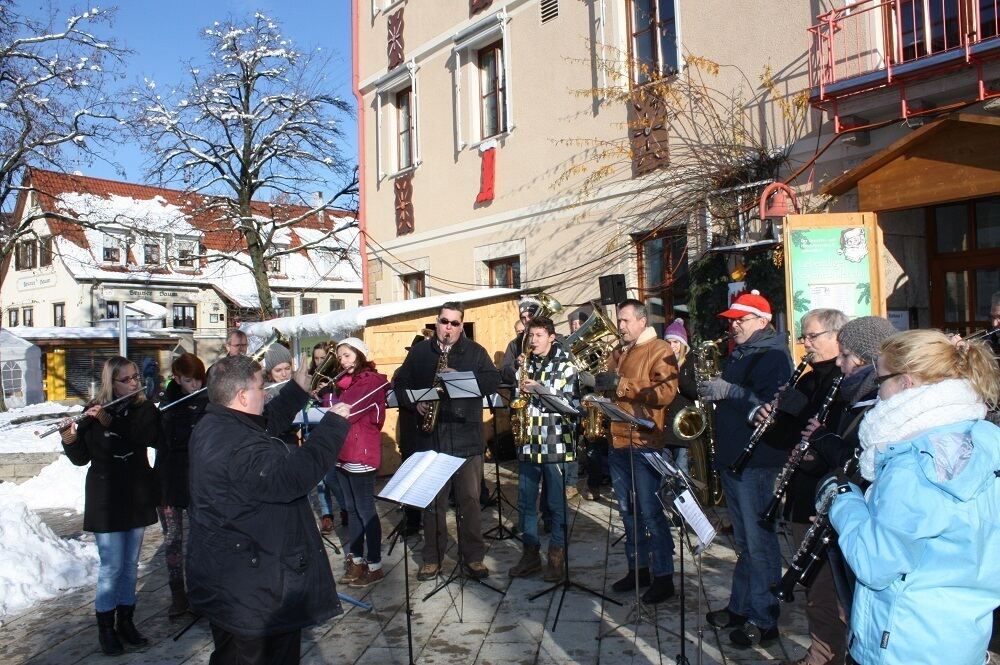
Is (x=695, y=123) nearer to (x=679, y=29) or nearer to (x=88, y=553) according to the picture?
(x=679, y=29)

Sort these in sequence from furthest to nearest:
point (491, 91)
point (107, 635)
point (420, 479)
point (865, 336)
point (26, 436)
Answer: point (26, 436) < point (491, 91) < point (107, 635) < point (420, 479) < point (865, 336)

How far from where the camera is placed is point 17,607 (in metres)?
5.63

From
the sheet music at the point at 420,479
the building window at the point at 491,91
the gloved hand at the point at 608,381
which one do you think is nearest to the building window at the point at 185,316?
the building window at the point at 491,91

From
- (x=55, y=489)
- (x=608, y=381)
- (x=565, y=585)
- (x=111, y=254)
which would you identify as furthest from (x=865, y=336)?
(x=111, y=254)

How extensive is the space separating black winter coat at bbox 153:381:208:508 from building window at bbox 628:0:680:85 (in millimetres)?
7203

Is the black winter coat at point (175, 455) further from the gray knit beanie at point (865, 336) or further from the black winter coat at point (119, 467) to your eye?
the gray knit beanie at point (865, 336)

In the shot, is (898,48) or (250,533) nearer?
(250,533)

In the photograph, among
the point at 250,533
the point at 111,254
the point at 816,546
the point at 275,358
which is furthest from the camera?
the point at 111,254

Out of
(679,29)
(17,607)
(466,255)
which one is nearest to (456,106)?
(466,255)

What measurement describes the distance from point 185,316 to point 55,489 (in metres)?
27.6

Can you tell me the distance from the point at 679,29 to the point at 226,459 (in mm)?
8507

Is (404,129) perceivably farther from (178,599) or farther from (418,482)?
(418,482)

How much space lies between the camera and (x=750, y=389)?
13.7 feet

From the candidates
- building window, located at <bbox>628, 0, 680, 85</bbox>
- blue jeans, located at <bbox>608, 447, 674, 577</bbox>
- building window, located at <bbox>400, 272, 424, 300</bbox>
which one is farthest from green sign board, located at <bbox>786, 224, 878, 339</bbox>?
building window, located at <bbox>400, 272, 424, 300</bbox>
